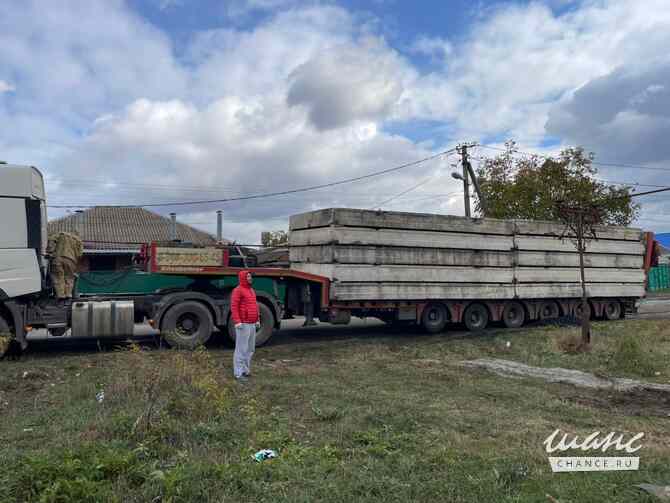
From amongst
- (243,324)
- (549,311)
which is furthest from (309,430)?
(549,311)

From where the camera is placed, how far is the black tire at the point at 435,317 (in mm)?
13141

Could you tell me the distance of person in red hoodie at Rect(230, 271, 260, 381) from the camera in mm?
7945

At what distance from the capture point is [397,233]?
12.1 m

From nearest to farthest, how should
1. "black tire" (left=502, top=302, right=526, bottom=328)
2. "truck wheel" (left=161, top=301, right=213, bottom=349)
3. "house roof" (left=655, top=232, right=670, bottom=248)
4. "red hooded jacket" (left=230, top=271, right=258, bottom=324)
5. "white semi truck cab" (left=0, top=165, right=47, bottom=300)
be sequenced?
"red hooded jacket" (left=230, top=271, right=258, bottom=324), "white semi truck cab" (left=0, top=165, right=47, bottom=300), "truck wheel" (left=161, top=301, right=213, bottom=349), "black tire" (left=502, top=302, right=526, bottom=328), "house roof" (left=655, top=232, right=670, bottom=248)

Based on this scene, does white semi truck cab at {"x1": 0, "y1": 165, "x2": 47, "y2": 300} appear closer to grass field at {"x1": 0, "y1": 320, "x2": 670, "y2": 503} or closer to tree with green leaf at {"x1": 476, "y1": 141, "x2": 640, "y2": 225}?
grass field at {"x1": 0, "y1": 320, "x2": 670, "y2": 503}

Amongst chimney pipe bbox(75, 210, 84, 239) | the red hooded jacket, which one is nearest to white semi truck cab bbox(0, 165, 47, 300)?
the red hooded jacket

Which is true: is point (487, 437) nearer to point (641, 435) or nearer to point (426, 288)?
point (641, 435)

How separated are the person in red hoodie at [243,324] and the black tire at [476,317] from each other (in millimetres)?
7013

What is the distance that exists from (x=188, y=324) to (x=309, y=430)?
6.00 metres

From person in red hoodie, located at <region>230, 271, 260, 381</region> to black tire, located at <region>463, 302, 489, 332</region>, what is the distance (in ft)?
23.0

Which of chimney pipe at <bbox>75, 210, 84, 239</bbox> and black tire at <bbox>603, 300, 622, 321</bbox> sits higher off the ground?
chimney pipe at <bbox>75, 210, 84, 239</bbox>

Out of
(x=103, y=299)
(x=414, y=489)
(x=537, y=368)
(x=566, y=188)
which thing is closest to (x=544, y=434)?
(x=414, y=489)

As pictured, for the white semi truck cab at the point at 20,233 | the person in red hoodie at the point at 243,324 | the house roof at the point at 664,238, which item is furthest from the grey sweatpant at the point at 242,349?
the house roof at the point at 664,238

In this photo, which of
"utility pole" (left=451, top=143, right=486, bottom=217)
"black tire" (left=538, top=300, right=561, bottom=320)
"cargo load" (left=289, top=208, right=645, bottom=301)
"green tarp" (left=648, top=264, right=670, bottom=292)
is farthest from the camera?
"green tarp" (left=648, top=264, right=670, bottom=292)
